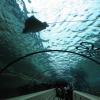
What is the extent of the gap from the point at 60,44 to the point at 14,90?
25.1ft

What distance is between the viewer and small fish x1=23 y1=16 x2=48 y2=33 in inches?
443

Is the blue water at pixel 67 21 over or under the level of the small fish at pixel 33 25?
over

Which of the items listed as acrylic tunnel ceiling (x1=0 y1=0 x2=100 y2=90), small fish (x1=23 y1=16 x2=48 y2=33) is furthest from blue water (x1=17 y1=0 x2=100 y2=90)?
small fish (x1=23 y1=16 x2=48 y2=33)

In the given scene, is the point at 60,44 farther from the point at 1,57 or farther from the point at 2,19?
the point at 2,19

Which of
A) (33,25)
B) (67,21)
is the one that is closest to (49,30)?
(67,21)

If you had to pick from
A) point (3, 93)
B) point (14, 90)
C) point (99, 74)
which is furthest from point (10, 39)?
point (99, 74)

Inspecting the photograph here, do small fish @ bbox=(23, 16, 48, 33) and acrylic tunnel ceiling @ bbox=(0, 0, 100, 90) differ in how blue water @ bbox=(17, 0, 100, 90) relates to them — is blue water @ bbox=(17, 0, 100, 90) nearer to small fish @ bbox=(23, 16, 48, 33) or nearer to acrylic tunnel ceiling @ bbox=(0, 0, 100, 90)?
acrylic tunnel ceiling @ bbox=(0, 0, 100, 90)

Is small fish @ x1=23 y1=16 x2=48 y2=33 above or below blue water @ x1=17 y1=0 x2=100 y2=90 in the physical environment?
below

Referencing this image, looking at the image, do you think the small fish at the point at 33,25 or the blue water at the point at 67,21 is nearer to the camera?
the blue water at the point at 67,21

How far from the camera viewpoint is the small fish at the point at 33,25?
36.9ft

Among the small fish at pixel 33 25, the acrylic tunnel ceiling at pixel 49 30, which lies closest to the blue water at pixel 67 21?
the acrylic tunnel ceiling at pixel 49 30

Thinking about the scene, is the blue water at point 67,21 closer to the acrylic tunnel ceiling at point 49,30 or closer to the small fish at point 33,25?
the acrylic tunnel ceiling at point 49,30

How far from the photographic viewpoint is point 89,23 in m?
12.9

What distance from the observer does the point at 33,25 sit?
1156 centimetres
